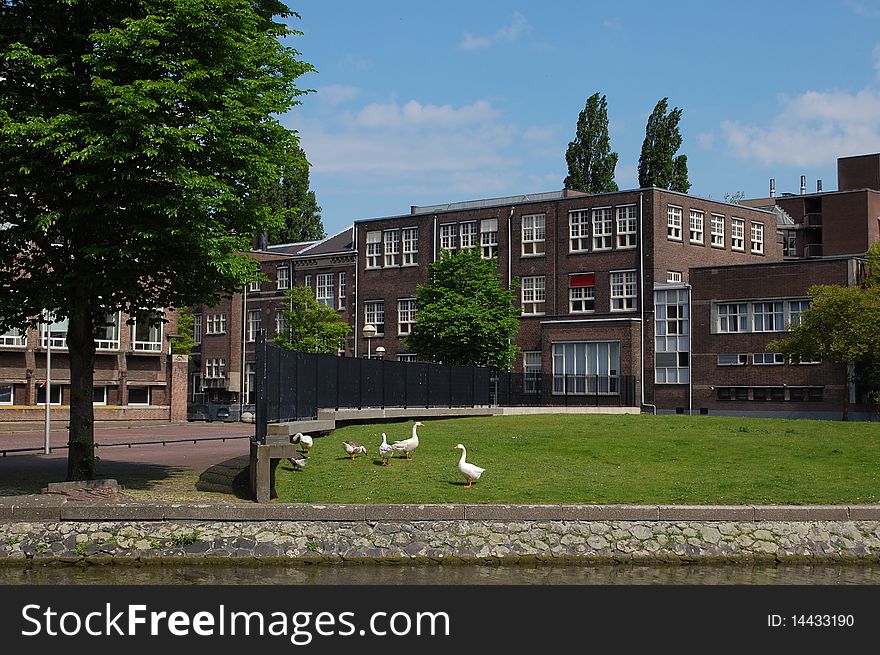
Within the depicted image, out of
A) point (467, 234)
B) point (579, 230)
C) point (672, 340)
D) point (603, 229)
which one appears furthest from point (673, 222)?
point (467, 234)

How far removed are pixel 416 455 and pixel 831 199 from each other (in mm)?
77304

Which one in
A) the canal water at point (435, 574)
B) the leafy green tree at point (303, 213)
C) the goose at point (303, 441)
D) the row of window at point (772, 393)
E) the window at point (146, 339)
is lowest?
the canal water at point (435, 574)

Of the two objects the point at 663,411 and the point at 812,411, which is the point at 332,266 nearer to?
the point at 663,411

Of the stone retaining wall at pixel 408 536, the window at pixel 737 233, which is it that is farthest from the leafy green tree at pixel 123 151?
the window at pixel 737 233

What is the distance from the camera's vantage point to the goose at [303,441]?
2744 cm

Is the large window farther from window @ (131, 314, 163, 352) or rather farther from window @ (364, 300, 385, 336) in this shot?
window @ (131, 314, 163, 352)

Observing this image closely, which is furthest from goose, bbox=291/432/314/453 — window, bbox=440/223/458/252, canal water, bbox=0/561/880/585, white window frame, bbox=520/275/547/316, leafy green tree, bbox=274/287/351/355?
window, bbox=440/223/458/252

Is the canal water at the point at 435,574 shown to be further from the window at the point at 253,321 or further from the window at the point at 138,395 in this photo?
the window at the point at 253,321

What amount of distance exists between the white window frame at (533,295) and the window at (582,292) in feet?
6.81

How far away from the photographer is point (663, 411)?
73.6 m

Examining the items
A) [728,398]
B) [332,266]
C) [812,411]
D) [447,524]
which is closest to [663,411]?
[728,398]

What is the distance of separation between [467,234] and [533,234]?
5352mm

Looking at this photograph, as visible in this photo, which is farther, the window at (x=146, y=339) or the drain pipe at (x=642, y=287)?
the drain pipe at (x=642, y=287)

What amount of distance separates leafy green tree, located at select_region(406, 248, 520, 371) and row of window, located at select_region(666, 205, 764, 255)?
37.6 feet
